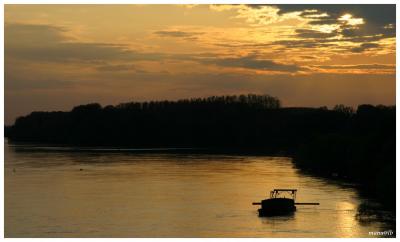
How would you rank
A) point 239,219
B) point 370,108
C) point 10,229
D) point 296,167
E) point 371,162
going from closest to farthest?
point 10,229 → point 239,219 → point 371,162 → point 296,167 → point 370,108

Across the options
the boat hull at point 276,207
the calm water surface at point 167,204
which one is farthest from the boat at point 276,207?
the calm water surface at point 167,204

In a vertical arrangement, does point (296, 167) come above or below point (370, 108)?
below

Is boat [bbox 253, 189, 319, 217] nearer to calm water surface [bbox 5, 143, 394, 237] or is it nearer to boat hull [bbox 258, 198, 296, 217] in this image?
boat hull [bbox 258, 198, 296, 217]

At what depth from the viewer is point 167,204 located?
56.7 meters

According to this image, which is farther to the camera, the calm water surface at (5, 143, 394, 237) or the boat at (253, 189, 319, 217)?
the boat at (253, 189, 319, 217)

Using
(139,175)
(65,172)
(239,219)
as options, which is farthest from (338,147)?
(239,219)

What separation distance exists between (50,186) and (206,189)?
1509cm

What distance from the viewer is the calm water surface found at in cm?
4544

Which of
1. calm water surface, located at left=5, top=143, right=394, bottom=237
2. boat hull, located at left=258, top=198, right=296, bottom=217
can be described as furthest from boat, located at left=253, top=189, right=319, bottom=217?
calm water surface, located at left=5, top=143, right=394, bottom=237

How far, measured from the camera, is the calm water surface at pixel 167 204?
45.4 m

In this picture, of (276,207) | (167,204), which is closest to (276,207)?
(276,207)

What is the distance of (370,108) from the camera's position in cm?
12488

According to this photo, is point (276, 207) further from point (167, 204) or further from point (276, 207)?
point (167, 204)

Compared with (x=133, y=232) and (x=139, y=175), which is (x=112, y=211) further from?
(x=139, y=175)
